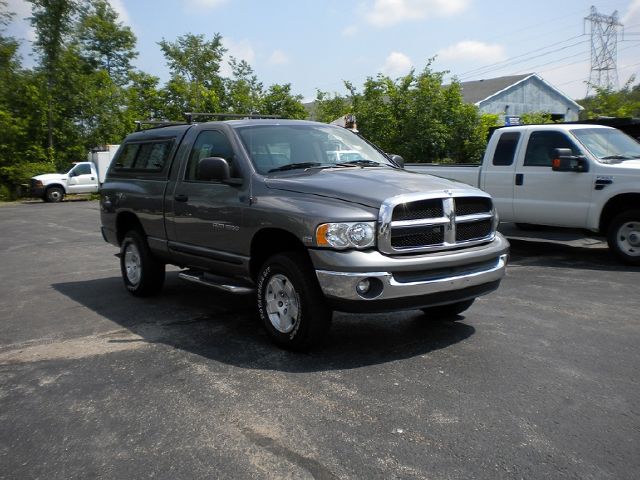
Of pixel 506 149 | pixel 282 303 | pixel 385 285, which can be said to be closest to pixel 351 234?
pixel 385 285

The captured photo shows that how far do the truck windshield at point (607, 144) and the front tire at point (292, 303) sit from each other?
606cm

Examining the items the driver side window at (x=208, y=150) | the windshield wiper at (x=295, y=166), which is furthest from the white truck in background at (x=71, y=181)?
the windshield wiper at (x=295, y=166)

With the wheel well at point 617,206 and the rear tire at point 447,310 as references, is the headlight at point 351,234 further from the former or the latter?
the wheel well at point 617,206

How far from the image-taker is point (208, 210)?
223 inches

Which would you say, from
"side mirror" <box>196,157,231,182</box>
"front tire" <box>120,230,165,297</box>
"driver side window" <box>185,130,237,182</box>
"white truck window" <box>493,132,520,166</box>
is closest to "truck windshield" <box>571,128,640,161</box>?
"white truck window" <box>493,132,520,166</box>

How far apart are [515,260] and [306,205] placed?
567cm

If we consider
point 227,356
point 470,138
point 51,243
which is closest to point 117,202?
point 227,356

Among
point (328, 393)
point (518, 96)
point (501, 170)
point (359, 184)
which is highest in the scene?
point (518, 96)

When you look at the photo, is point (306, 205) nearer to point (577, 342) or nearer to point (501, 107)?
point (577, 342)

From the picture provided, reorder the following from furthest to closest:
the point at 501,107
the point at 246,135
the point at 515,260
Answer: the point at 501,107 → the point at 515,260 → the point at 246,135

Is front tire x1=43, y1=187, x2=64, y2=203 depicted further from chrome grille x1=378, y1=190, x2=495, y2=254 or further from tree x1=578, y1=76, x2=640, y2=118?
chrome grille x1=378, y1=190, x2=495, y2=254

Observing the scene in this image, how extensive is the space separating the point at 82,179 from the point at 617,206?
2608 centimetres

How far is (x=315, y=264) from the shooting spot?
448 cm

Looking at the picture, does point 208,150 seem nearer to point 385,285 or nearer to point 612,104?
point 385,285
